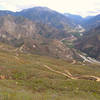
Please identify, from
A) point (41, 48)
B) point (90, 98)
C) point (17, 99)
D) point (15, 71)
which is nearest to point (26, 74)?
point (15, 71)

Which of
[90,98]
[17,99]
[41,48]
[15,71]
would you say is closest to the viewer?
[17,99]

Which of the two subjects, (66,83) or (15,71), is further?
(15,71)

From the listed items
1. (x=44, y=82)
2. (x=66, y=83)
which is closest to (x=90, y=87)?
(x=66, y=83)

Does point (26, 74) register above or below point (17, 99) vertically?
below

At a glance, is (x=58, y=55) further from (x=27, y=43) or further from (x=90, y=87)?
(x=90, y=87)

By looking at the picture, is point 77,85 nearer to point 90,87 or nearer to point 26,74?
point 90,87

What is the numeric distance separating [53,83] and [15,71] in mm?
17224

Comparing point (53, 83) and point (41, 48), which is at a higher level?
point (53, 83)

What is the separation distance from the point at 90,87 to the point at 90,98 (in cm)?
753

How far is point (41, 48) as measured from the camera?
639ft

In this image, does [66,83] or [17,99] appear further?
[66,83]

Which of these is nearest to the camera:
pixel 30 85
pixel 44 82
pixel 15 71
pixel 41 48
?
pixel 30 85

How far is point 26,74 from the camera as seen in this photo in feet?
144

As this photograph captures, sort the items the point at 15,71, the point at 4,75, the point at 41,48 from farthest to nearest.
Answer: the point at 41,48
the point at 15,71
the point at 4,75
